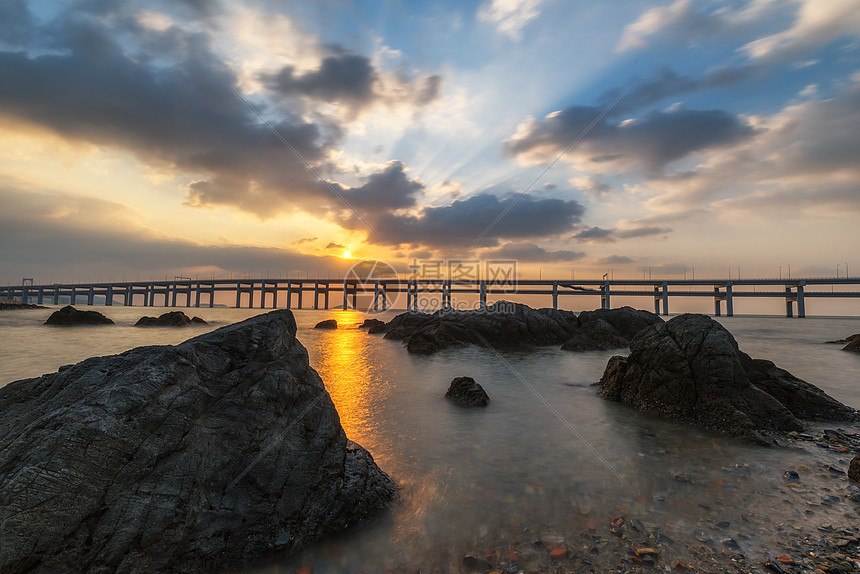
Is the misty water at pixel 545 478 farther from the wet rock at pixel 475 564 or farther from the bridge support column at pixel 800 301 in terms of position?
the bridge support column at pixel 800 301

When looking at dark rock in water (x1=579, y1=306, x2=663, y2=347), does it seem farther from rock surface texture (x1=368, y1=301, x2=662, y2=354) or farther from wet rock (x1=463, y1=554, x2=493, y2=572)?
wet rock (x1=463, y1=554, x2=493, y2=572)

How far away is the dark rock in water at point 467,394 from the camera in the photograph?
11.4 metres

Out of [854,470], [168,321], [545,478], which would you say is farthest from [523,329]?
[168,321]

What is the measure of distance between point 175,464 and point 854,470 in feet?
34.1

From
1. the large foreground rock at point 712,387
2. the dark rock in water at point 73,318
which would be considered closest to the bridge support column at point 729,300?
the large foreground rock at point 712,387

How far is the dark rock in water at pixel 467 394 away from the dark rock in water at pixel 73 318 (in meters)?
43.4

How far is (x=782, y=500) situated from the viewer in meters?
5.33

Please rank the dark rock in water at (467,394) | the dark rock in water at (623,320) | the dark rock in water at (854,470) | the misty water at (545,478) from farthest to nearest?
the dark rock in water at (623,320) < the dark rock in water at (467,394) < the dark rock in water at (854,470) < the misty water at (545,478)

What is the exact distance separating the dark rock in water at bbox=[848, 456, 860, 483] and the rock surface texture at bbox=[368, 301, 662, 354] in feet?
61.5

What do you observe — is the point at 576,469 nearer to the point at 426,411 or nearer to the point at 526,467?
the point at 526,467

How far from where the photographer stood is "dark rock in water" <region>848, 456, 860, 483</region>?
5879 mm

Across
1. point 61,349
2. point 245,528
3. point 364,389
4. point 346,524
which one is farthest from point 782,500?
point 61,349

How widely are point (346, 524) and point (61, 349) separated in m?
25.6

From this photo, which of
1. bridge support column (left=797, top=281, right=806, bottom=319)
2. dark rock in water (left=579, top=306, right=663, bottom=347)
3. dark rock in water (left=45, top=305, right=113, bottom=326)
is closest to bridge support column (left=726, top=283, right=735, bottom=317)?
bridge support column (left=797, top=281, right=806, bottom=319)
